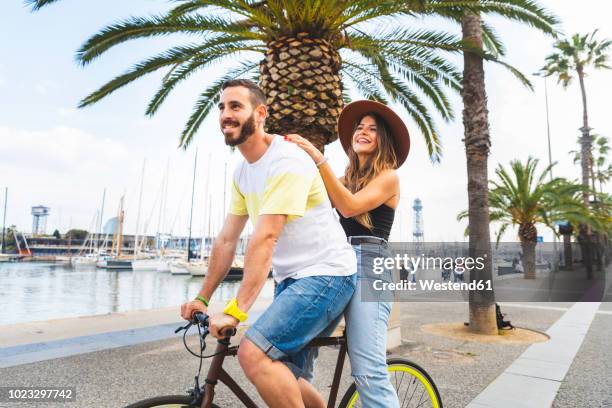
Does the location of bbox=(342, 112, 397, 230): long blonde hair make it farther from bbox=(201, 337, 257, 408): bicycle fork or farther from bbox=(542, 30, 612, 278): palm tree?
bbox=(542, 30, 612, 278): palm tree

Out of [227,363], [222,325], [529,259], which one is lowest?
[227,363]

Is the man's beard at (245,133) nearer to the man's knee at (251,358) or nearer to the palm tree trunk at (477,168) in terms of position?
the man's knee at (251,358)

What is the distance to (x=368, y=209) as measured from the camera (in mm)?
2209

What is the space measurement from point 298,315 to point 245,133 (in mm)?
817

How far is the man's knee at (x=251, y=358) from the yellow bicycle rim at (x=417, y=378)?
985mm

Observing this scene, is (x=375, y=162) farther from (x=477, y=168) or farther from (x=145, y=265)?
(x=145, y=265)

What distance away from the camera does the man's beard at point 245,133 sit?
5.96ft

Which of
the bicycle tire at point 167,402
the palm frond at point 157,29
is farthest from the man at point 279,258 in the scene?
the palm frond at point 157,29

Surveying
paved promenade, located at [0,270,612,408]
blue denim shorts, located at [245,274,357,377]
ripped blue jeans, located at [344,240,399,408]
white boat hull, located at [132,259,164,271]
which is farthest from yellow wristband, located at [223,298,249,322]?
white boat hull, located at [132,259,164,271]

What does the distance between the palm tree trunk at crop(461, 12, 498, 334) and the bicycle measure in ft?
18.9

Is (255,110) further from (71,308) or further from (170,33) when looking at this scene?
(71,308)

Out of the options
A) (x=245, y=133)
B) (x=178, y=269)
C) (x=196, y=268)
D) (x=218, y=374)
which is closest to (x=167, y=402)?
(x=218, y=374)

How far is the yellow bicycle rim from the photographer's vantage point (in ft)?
7.88

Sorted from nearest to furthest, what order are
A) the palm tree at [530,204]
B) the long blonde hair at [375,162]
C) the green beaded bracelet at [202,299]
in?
the green beaded bracelet at [202,299]
the long blonde hair at [375,162]
the palm tree at [530,204]
